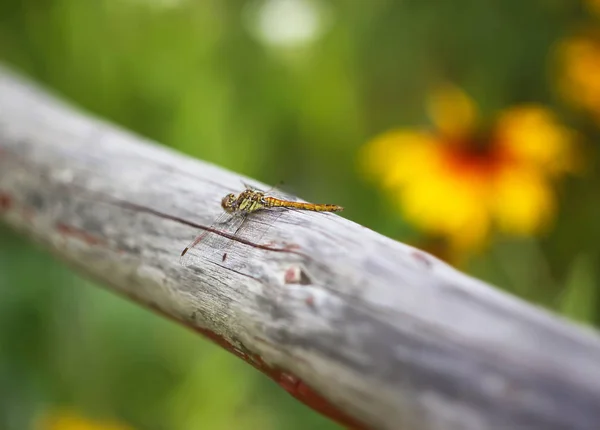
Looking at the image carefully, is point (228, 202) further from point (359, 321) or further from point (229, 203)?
point (359, 321)

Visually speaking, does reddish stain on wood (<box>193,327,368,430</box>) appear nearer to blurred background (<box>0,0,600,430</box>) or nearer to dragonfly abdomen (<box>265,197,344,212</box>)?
dragonfly abdomen (<box>265,197,344,212</box>)

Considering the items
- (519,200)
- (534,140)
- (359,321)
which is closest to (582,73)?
(534,140)

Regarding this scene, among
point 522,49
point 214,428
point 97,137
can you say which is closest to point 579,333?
point 97,137

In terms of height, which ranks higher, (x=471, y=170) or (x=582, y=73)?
(x=582, y=73)

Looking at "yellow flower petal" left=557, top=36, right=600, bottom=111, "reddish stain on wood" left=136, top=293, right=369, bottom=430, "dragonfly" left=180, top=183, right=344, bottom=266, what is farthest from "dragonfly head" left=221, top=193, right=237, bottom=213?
"yellow flower petal" left=557, top=36, right=600, bottom=111

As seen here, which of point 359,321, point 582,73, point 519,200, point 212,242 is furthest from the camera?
point 582,73

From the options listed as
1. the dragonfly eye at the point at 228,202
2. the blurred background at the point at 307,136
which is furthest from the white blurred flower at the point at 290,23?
the dragonfly eye at the point at 228,202

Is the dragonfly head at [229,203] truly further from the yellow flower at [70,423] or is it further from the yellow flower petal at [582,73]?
the yellow flower petal at [582,73]
